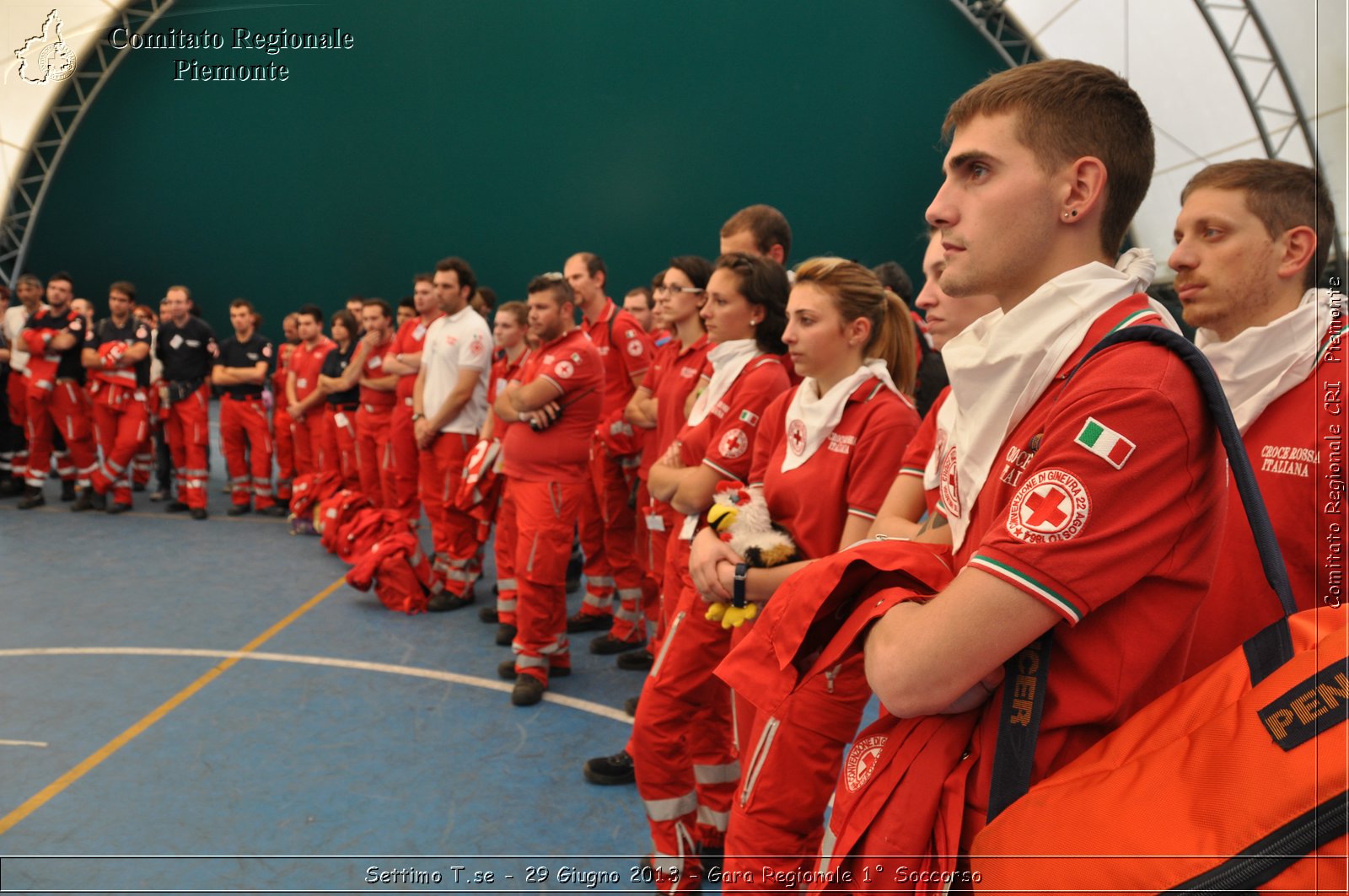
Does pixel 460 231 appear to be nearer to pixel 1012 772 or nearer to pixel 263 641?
pixel 263 641

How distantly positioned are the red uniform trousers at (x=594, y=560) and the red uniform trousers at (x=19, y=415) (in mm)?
7010

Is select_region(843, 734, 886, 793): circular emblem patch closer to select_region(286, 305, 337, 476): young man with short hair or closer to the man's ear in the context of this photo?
the man's ear

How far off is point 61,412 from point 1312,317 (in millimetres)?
10369

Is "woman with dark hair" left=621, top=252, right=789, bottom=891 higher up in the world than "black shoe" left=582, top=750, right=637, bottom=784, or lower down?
higher up

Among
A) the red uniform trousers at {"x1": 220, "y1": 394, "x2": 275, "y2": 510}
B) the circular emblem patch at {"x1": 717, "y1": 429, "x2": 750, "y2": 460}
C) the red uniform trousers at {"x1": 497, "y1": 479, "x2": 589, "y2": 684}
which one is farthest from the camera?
the red uniform trousers at {"x1": 220, "y1": 394, "x2": 275, "y2": 510}

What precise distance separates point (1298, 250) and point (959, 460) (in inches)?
43.6

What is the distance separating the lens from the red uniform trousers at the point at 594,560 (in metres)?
5.75

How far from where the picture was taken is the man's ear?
5.84 ft

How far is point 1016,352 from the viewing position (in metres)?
1.14

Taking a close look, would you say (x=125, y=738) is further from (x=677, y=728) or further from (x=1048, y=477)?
(x=1048, y=477)

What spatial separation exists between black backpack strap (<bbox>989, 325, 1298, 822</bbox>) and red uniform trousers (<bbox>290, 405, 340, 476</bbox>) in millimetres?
8224

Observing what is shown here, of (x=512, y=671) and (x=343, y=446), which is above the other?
(x=343, y=446)

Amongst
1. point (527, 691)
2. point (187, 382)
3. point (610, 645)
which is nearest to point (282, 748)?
point (527, 691)

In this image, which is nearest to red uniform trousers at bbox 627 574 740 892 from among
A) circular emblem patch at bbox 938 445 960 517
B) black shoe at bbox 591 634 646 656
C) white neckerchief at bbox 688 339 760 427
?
white neckerchief at bbox 688 339 760 427
